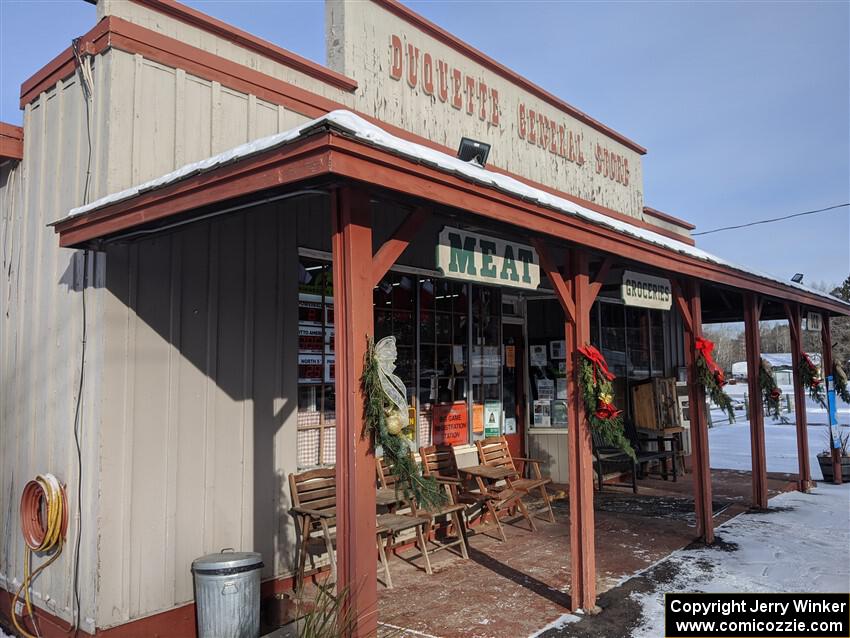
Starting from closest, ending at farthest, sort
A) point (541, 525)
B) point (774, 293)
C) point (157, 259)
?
1. point (157, 259)
2. point (541, 525)
3. point (774, 293)

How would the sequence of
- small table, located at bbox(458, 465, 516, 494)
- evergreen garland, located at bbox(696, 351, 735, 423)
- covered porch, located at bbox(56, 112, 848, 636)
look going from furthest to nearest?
small table, located at bbox(458, 465, 516, 494) < evergreen garland, located at bbox(696, 351, 735, 423) < covered porch, located at bbox(56, 112, 848, 636)

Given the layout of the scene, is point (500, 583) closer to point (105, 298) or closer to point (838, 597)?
point (838, 597)

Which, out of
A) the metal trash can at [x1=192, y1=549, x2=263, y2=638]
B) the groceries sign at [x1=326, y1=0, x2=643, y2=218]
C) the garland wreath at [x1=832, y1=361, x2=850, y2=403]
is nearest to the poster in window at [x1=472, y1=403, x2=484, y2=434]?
the groceries sign at [x1=326, y1=0, x2=643, y2=218]

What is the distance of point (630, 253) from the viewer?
5.26 m

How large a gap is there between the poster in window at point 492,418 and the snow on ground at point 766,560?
2.58 m

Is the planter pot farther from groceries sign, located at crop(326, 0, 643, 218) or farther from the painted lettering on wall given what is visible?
the painted lettering on wall

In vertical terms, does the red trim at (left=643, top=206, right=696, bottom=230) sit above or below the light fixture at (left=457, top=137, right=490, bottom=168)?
above

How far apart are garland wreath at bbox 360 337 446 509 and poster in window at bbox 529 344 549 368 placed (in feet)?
19.8

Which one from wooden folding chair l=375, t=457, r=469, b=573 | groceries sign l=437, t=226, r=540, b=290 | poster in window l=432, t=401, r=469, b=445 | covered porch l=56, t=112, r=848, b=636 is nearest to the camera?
covered porch l=56, t=112, r=848, b=636

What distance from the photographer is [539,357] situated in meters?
9.19

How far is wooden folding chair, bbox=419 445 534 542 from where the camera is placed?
6.35 metres

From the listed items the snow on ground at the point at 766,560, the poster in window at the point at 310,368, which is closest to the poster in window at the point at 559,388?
the snow on ground at the point at 766,560

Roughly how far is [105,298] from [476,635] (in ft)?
10.6

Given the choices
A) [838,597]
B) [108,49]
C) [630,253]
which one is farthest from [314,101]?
[838,597]
